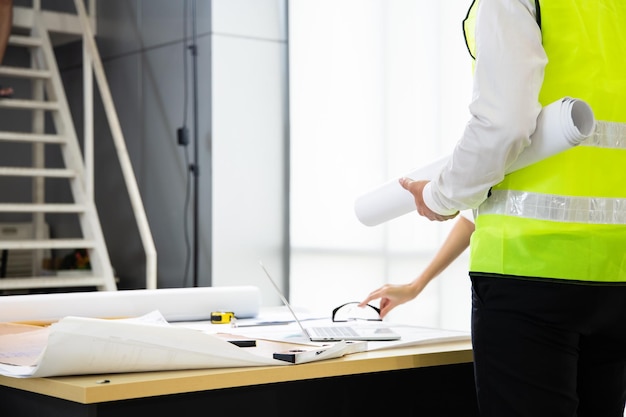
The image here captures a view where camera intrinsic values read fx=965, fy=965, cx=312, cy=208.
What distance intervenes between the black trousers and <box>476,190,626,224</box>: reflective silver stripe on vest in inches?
4.0

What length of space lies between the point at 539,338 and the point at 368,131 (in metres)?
3.30

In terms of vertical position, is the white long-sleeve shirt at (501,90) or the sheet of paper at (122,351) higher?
the white long-sleeve shirt at (501,90)

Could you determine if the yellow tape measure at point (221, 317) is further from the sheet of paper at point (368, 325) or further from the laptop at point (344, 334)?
the laptop at point (344, 334)

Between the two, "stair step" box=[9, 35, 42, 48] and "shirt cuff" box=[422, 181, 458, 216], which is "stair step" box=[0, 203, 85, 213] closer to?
"stair step" box=[9, 35, 42, 48]

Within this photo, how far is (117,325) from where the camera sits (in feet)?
4.72

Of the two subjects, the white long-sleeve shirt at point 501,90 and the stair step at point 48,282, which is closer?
the white long-sleeve shirt at point 501,90

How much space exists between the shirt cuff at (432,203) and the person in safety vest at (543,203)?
0.13 feet

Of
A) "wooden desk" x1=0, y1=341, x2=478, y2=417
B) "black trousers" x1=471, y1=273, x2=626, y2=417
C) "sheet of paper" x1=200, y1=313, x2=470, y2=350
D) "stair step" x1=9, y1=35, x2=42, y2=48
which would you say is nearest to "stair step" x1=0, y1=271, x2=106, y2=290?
"stair step" x1=9, y1=35, x2=42, y2=48

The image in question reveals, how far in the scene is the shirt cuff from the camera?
5.16 feet

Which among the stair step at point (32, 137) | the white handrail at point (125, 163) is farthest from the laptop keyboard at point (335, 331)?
the stair step at point (32, 137)

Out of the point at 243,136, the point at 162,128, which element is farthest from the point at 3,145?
the point at 243,136

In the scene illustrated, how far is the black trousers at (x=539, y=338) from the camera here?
1450 mm

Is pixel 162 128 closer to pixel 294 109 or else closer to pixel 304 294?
pixel 294 109

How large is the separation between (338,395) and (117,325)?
1.38 feet
